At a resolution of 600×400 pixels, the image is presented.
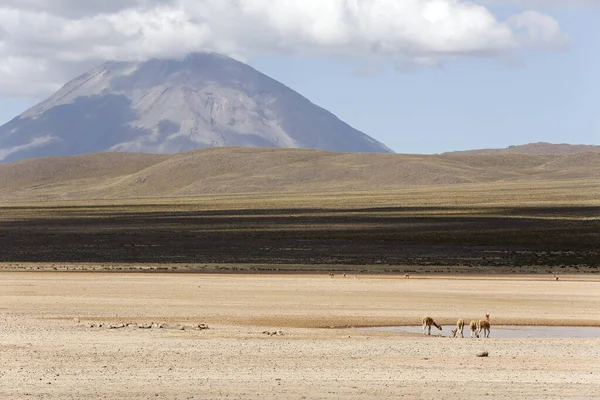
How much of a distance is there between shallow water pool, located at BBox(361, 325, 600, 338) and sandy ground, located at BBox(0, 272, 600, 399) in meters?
0.83

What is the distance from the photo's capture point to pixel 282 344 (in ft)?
73.8

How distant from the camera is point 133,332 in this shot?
24250 millimetres

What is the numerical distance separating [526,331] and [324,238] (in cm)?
3949

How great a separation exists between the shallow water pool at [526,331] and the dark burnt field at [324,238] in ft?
67.2

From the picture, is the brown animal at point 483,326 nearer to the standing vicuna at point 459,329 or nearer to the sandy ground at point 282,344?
the standing vicuna at point 459,329

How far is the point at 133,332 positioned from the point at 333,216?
67.9 m

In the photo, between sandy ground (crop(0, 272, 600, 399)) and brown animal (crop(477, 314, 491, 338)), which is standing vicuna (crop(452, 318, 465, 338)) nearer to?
brown animal (crop(477, 314, 491, 338))

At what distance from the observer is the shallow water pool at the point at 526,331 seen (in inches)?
1008

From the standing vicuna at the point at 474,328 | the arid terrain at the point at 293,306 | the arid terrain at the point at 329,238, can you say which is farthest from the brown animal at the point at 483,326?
the arid terrain at the point at 329,238

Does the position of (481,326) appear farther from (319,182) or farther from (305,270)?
(319,182)

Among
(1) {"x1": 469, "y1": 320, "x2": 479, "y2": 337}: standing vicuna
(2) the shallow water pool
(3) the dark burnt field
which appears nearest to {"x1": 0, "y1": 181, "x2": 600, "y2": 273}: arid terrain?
(3) the dark burnt field

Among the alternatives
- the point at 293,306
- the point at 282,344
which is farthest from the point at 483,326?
the point at 293,306

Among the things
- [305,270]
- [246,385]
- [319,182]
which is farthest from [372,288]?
[319,182]

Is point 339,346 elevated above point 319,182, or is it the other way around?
point 319,182
